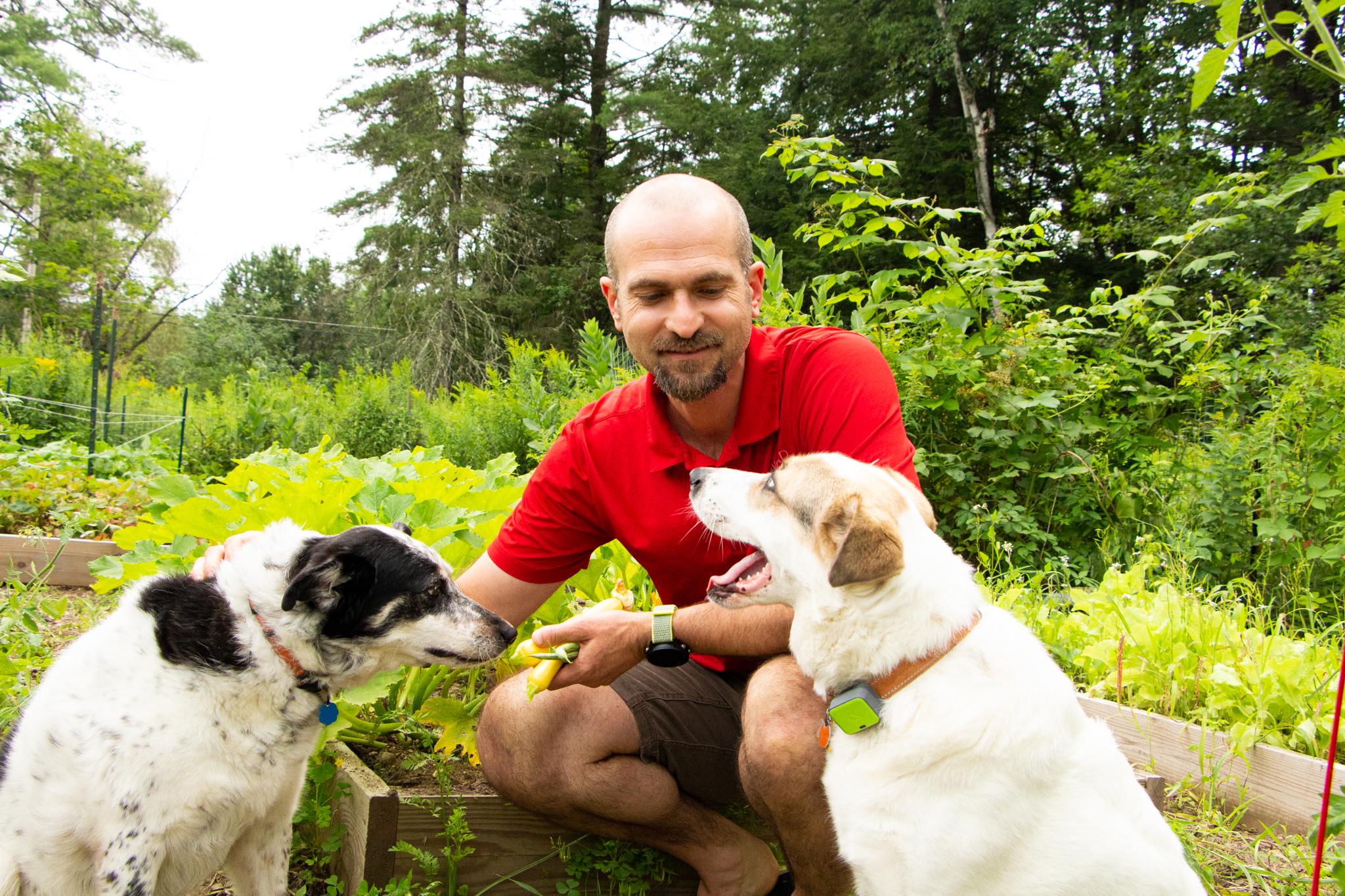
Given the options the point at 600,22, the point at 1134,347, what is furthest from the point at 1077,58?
the point at 1134,347

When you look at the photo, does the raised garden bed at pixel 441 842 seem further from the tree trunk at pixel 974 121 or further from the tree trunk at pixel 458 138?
the tree trunk at pixel 458 138

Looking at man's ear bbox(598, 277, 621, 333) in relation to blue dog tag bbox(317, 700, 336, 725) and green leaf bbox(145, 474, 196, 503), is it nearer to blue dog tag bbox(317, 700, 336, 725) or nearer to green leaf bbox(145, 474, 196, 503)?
blue dog tag bbox(317, 700, 336, 725)

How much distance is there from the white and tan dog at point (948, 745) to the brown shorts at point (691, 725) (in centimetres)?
71

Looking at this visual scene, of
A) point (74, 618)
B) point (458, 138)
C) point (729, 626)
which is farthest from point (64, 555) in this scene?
point (458, 138)

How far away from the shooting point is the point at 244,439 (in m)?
10.3

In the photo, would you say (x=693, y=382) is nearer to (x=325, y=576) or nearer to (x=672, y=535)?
(x=672, y=535)

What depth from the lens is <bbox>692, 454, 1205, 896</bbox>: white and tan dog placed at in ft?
5.93

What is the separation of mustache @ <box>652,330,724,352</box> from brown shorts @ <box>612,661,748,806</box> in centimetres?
107

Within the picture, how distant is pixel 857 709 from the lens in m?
1.97

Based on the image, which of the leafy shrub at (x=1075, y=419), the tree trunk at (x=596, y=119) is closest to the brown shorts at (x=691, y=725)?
the leafy shrub at (x=1075, y=419)

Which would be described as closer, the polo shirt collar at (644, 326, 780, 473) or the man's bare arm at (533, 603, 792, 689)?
the man's bare arm at (533, 603, 792, 689)

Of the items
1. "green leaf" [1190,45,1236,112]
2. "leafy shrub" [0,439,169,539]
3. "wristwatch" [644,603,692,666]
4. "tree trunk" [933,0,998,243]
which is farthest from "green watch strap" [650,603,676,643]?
"tree trunk" [933,0,998,243]

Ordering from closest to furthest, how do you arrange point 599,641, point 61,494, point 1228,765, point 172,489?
point 599,641
point 1228,765
point 172,489
point 61,494

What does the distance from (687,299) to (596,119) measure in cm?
2272
